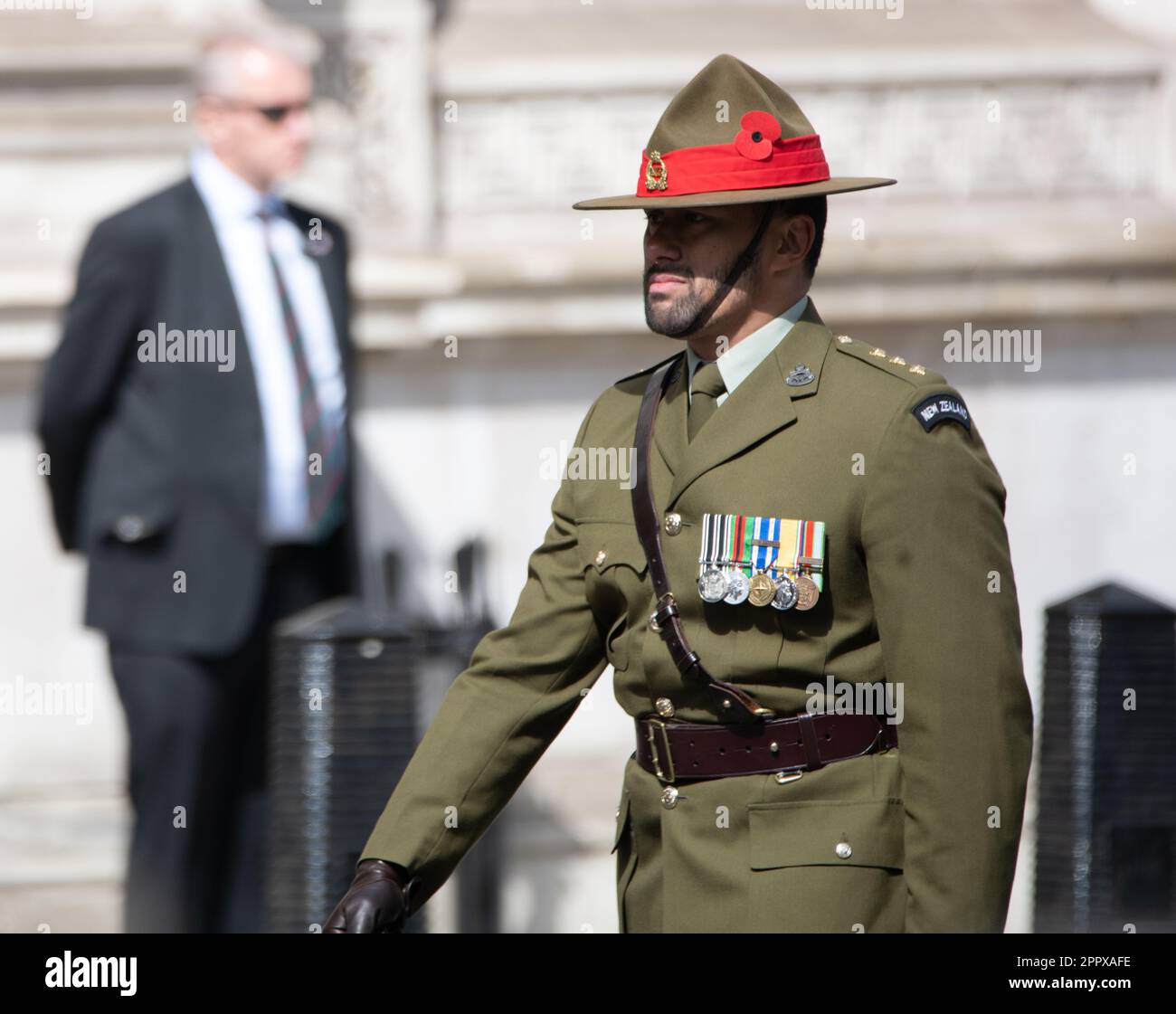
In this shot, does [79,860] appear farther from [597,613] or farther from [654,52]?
[597,613]

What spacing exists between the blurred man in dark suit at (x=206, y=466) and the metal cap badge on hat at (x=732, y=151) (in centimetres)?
291

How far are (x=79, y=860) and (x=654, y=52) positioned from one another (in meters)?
3.54

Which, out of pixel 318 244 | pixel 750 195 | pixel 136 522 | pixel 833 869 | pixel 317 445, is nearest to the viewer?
pixel 833 869

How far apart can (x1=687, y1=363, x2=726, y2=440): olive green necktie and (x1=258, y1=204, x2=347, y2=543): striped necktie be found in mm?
2900

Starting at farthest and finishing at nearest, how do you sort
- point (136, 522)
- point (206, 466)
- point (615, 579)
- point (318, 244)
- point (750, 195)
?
point (318, 244) < point (206, 466) < point (136, 522) < point (615, 579) < point (750, 195)

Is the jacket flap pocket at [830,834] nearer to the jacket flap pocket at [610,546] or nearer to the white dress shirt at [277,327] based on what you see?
the jacket flap pocket at [610,546]

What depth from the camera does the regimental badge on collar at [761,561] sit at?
9.63 feet

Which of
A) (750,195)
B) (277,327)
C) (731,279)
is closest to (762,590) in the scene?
(731,279)

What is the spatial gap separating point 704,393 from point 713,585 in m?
0.35

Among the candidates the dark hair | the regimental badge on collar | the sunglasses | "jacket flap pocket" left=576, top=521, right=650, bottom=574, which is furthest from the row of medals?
the sunglasses

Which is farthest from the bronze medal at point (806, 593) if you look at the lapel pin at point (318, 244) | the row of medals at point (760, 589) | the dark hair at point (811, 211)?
the lapel pin at point (318, 244)

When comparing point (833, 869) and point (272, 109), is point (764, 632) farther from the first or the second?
point (272, 109)

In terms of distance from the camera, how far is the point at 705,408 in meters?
3.19

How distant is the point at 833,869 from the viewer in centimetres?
290
